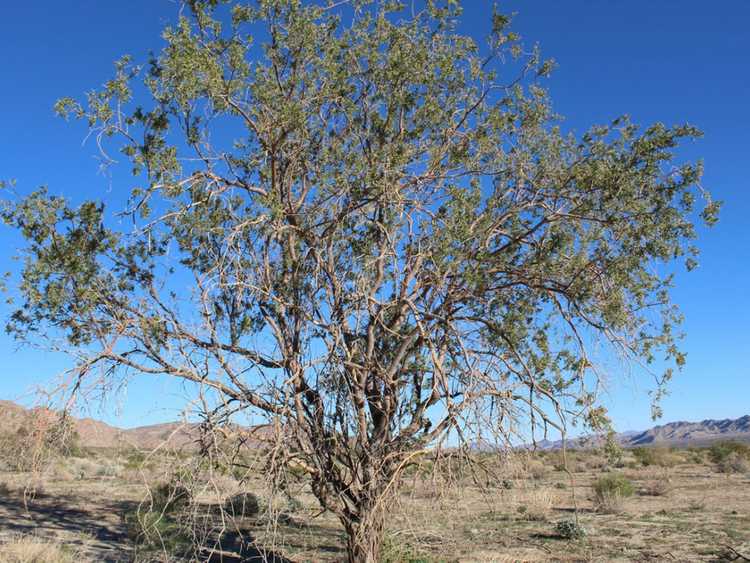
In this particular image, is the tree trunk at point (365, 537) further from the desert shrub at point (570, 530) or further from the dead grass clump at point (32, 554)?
the desert shrub at point (570, 530)

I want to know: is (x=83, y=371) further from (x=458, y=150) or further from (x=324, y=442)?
(x=458, y=150)

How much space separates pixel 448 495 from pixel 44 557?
691 centimetres

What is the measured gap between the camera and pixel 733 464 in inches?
1171

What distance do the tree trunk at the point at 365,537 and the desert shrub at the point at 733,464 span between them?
1021 inches

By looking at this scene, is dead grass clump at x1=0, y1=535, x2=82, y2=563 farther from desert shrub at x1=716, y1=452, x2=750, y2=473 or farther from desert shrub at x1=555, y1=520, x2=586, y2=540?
desert shrub at x1=716, y1=452, x2=750, y2=473

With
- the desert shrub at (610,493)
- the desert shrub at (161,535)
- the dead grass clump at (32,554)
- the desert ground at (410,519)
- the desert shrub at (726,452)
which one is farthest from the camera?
the desert shrub at (726,452)

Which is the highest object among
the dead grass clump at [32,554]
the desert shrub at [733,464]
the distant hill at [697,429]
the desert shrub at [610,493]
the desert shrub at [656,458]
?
the distant hill at [697,429]

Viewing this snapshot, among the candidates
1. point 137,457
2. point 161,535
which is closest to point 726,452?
point 161,535

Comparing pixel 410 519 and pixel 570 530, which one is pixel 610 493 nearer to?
pixel 570 530

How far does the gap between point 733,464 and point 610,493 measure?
1455cm

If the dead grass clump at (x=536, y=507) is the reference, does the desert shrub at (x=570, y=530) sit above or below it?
below

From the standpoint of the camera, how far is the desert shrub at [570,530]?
13914 mm

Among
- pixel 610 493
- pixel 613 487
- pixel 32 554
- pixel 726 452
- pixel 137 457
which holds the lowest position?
pixel 32 554

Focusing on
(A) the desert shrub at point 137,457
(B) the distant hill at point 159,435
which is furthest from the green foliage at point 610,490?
(B) the distant hill at point 159,435
